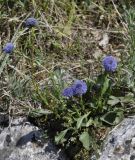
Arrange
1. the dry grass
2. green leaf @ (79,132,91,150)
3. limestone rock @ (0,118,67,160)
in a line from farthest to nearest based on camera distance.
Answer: the dry grass < limestone rock @ (0,118,67,160) < green leaf @ (79,132,91,150)

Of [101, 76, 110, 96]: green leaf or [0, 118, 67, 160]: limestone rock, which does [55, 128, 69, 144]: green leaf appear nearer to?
[0, 118, 67, 160]: limestone rock

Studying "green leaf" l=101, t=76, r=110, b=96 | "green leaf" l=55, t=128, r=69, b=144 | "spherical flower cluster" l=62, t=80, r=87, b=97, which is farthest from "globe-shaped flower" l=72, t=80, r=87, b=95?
"green leaf" l=55, t=128, r=69, b=144

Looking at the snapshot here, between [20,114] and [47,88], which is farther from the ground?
[47,88]

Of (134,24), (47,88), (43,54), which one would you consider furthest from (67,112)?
(134,24)

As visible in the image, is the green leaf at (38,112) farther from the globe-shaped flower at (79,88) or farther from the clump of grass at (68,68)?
the globe-shaped flower at (79,88)

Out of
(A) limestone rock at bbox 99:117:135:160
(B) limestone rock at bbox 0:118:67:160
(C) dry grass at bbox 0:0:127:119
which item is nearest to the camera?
(A) limestone rock at bbox 99:117:135:160

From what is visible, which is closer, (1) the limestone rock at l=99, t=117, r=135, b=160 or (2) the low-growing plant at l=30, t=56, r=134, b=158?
(1) the limestone rock at l=99, t=117, r=135, b=160

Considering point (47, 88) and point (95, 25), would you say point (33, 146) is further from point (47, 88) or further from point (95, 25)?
point (95, 25)
